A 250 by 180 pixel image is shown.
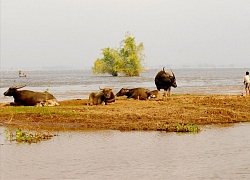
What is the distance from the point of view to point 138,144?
38.9 ft

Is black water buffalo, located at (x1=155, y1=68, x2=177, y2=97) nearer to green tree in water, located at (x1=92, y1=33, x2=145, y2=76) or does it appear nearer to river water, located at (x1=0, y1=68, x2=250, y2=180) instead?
A: river water, located at (x1=0, y1=68, x2=250, y2=180)

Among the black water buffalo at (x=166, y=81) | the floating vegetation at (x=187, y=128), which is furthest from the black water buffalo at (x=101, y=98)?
the floating vegetation at (x=187, y=128)

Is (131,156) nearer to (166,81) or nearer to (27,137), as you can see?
(27,137)

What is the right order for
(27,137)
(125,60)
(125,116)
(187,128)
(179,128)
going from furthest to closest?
(125,60)
(125,116)
(179,128)
(187,128)
(27,137)

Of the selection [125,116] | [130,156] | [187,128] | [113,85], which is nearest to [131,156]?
[130,156]

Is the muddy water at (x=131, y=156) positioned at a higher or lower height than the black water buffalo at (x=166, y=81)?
lower

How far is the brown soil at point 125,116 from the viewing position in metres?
15.1

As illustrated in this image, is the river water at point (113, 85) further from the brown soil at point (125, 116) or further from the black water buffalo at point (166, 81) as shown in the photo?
the black water buffalo at point (166, 81)

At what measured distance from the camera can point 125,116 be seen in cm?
1603

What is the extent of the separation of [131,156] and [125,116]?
5677mm

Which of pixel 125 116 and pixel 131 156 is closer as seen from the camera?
pixel 131 156

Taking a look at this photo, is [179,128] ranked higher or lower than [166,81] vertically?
lower

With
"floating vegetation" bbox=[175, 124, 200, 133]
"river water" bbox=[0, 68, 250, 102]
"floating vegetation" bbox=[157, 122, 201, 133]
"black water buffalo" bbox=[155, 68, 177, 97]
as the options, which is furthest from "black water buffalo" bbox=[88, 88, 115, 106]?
"floating vegetation" bbox=[175, 124, 200, 133]

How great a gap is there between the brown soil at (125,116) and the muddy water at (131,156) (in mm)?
1346
